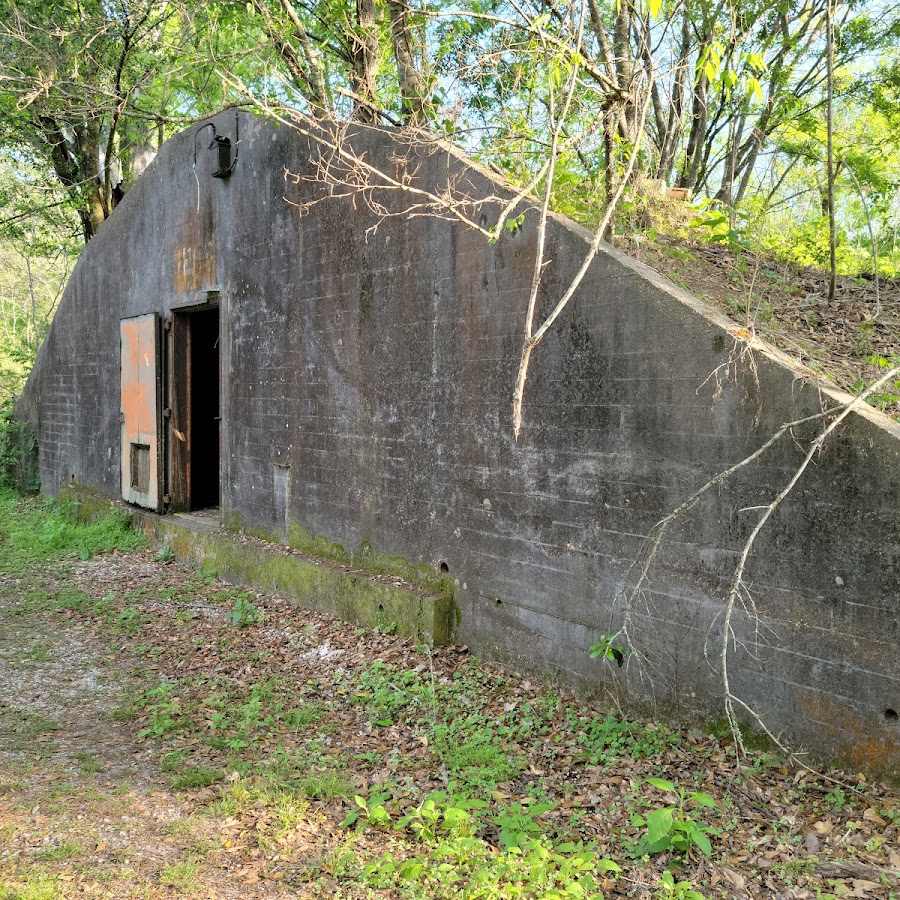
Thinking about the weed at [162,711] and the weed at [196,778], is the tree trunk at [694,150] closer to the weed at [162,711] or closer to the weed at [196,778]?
the weed at [162,711]

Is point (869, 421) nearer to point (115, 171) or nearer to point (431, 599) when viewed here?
point (431, 599)

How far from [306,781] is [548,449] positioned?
2463 mm

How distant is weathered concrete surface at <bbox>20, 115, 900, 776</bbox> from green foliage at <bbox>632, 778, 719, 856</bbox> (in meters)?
0.78

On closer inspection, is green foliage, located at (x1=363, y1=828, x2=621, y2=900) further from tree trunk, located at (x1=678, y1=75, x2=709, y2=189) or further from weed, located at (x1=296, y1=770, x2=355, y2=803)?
tree trunk, located at (x1=678, y1=75, x2=709, y2=189)

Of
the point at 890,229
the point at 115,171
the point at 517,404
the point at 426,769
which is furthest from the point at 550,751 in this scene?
the point at 115,171

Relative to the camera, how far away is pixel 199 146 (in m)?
9.15

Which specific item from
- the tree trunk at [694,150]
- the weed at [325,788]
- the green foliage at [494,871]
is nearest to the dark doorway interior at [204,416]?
the weed at [325,788]

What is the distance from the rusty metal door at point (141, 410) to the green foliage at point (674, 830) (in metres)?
8.02

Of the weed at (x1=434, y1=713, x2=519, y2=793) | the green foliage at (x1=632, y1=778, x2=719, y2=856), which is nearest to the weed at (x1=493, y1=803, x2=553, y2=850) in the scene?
the weed at (x1=434, y1=713, x2=519, y2=793)

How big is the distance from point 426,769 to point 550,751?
72 cm

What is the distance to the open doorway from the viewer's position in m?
10.0

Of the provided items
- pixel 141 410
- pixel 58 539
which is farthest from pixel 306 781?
pixel 58 539

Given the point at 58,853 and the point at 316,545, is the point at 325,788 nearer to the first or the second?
the point at 58,853

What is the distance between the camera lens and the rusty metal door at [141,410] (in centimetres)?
1007
